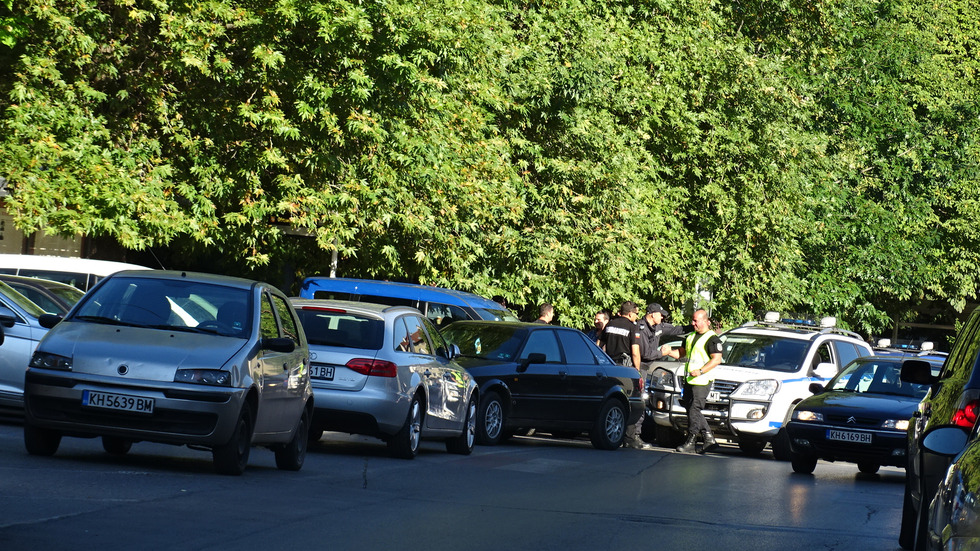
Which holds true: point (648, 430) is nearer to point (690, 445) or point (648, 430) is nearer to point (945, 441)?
point (690, 445)

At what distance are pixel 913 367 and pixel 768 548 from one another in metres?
1.91

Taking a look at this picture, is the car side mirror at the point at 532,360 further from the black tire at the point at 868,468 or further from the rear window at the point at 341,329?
the black tire at the point at 868,468

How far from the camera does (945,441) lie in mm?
5875

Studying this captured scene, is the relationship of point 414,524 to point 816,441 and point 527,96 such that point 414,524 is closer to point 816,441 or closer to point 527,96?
point 816,441

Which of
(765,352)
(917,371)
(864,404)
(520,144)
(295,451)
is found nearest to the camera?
(917,371)

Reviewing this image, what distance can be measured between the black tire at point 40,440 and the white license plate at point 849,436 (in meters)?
9.02

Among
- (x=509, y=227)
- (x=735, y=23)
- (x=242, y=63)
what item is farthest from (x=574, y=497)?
(x=735, y=23)

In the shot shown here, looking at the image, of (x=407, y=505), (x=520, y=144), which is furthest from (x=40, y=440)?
(x=520, y=144)

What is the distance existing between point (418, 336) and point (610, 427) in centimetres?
527

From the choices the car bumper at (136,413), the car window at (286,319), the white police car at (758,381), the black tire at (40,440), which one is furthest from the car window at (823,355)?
the black tire at (40,440)

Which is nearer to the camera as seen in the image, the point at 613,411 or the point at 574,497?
the point at 574,497

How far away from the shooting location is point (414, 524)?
9547mm

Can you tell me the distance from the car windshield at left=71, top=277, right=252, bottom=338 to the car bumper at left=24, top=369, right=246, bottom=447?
79 centimetres

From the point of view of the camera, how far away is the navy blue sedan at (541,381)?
18.0 meters
